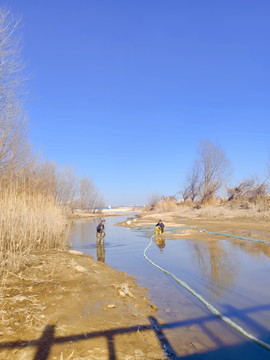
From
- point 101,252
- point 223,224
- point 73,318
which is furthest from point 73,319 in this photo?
point 223,224

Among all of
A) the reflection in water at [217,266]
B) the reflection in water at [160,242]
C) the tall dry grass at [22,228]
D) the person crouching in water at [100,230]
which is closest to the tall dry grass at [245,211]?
the reflection in water at [160,242]

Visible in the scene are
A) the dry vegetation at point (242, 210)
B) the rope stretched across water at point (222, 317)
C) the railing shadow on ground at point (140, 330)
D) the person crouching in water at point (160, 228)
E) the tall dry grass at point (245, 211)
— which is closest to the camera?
the railing shadow on ground at point (140, 330)

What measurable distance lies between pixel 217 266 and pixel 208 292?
2.43 metres

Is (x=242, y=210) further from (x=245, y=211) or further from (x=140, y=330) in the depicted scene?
(x=140, y=330)

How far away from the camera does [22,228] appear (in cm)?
767

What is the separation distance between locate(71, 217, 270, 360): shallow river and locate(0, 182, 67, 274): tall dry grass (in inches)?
91.9

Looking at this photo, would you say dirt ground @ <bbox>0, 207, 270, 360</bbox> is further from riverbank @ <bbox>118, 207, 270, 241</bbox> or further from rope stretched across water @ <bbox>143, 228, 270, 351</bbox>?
riverbank @ <bbox>118, 207, 270, 241</bbox>

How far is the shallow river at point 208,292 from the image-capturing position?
3605 millimetres

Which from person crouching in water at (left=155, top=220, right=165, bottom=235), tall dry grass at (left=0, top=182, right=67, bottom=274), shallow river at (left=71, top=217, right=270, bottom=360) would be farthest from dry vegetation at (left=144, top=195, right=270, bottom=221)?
tall dry grass at (left=0, top=182, right=67, bottom=274)

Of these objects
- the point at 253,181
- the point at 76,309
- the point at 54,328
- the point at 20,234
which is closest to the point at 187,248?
the point at 20,234

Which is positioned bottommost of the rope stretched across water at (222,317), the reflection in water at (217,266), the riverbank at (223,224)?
the reflection in water at (217,266)

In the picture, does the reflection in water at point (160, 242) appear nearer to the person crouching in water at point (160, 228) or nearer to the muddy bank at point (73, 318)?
the person crouching in water at point (160, 228)

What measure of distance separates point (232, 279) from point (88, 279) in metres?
3.93

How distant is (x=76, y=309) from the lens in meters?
4.16
